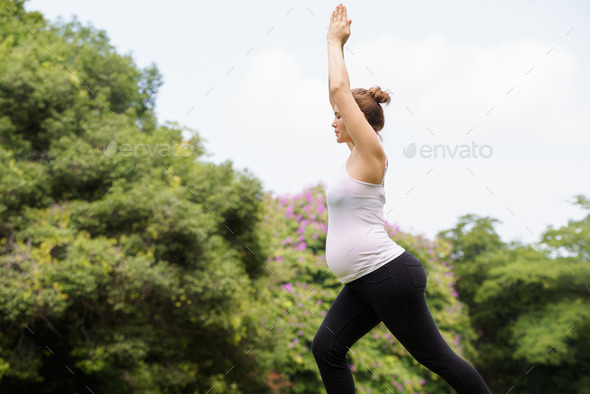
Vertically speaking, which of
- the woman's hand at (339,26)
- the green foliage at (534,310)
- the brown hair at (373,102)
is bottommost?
the green foliage at (534,310)

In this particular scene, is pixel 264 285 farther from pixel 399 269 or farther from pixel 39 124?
pixel 399 269

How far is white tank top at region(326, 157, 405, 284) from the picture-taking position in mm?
1821

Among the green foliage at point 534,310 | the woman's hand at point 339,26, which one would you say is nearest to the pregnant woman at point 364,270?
the woman's hand at point 339,26

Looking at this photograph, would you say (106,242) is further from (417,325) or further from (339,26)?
(417,325)

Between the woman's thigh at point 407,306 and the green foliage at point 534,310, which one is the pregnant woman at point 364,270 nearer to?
the woman's thigh at point 407,306

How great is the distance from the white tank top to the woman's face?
0.20 metres

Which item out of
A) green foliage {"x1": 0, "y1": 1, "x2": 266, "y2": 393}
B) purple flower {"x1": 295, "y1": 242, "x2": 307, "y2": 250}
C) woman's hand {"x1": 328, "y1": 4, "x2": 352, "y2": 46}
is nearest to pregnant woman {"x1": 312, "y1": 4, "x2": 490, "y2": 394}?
woman's hand {"x1": 328, "y1": 4, "x2": 352, "y2": 46}

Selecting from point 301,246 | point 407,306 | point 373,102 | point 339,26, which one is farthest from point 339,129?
point 301,246

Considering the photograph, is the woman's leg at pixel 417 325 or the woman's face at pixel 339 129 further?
the woman's face at pixel 339 129

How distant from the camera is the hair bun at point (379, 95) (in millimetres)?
2021

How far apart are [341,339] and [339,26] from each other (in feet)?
3.65

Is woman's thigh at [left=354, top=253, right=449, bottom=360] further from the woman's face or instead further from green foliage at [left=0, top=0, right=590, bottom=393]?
green foliage at [left=0, top=0, right=590, bottom=393]

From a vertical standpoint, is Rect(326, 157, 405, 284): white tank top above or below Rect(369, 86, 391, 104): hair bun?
below

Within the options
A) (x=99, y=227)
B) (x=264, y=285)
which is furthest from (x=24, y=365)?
(x=264, y=285)
